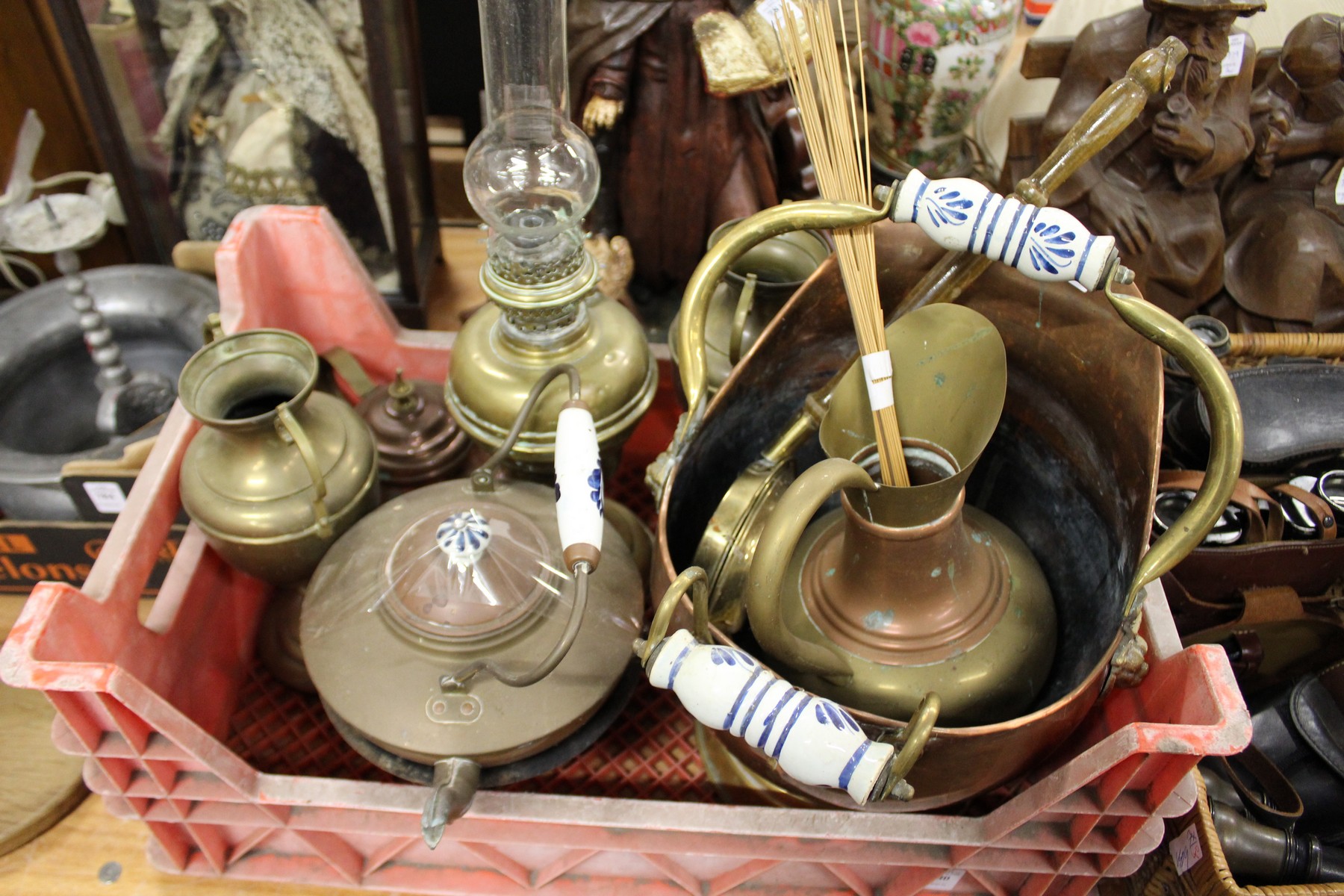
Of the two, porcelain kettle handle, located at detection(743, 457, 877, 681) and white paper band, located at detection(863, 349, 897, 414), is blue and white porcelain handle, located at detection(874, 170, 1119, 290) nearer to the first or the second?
white paper band, located at detection(863, 349, 897, 414)

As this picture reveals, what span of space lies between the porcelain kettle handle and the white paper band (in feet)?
0.29

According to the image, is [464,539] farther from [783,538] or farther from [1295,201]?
[1295,201]

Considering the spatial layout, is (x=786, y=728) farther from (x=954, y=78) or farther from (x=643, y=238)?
(x=954, y=78)

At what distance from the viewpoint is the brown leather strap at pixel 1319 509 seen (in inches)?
42.7

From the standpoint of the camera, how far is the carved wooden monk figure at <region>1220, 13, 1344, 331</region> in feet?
4.64

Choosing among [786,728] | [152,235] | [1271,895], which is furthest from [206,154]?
[1271,895]

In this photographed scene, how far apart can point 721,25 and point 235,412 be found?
2.67 feet

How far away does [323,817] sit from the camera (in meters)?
0.89

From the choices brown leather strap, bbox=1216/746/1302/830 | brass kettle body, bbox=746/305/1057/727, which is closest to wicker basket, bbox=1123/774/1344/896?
brown leather strap, bbox=1216/746/1302/830

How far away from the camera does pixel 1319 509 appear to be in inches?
43.1

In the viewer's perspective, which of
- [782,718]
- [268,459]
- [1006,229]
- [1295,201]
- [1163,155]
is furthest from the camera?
[1295,201]

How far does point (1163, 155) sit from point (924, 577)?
94 cm

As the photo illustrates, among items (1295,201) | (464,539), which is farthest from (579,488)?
(1295,201)

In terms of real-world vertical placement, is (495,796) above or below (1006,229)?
below
